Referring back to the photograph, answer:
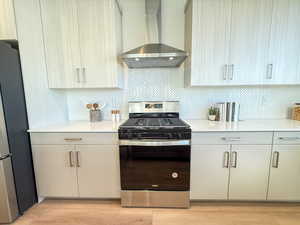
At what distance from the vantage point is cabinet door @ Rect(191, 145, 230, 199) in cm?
169

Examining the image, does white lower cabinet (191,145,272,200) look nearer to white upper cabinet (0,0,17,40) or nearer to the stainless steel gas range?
the stainless steel gas range

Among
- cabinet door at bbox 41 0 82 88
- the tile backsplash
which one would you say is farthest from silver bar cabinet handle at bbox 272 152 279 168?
cabinet door at bbox 41 0 82 88

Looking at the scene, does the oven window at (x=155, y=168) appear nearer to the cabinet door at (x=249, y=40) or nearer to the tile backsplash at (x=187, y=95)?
the tile backsplash at (x=187, y=95)

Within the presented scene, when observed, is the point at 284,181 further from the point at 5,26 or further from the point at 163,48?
Answer: the point at 5,26

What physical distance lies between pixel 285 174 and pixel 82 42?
271 centimetres

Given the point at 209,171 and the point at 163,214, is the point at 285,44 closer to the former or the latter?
the point at 209,171

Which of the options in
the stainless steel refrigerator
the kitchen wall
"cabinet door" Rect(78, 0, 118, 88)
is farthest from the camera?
the kitchen wall

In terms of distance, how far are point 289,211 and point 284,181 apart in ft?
1.11

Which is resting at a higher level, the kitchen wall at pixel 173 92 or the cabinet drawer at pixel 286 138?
the kitchen wall at pixel 173 92

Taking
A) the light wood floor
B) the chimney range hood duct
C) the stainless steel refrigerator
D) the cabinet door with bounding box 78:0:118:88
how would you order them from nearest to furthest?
the stainless steel refrigerator → the light wood floor → the chimney range hood duct → the cabinet door with bounding box 78:0:118:88

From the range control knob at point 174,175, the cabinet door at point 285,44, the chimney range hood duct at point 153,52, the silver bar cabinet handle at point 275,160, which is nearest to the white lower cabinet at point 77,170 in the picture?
the range control knob at point 174,175

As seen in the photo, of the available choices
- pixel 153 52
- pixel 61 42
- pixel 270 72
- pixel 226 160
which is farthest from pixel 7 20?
pixel 270 72

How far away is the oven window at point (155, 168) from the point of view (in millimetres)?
1669

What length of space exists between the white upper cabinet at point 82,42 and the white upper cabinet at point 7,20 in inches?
12.6
